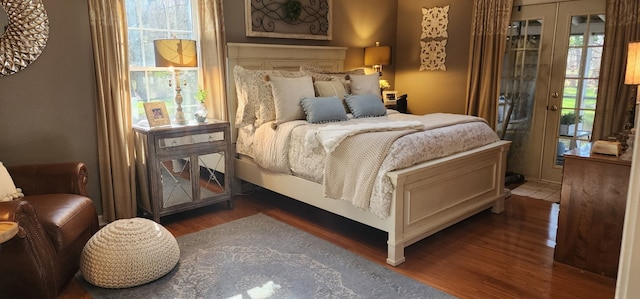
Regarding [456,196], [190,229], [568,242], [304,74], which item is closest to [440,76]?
[304,74]

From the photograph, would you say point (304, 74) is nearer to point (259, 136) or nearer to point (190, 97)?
point (259, 136)

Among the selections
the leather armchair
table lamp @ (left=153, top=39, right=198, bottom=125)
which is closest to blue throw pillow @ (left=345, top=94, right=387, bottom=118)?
table lamp @ (left=153, top=39, right=198, bottom=125)

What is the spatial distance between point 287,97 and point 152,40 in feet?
4.20

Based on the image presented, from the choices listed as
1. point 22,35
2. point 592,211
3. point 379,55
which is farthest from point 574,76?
point 22,35

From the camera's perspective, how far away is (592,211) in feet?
8.64

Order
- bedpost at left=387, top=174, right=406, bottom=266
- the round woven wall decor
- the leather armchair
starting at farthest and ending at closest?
the round woven wall decor < bedpost at left=387, top=174, right=406, bottom=266 < the leather armchair

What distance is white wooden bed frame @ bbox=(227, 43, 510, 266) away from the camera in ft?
9.19

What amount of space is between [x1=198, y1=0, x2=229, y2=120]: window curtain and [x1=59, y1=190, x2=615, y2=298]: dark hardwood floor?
38.2 inches

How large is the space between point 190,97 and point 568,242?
3292 mm

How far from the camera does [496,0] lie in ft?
15.3

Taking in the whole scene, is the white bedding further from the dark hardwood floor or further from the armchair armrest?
the armchair armrest

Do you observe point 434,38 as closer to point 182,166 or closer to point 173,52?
point 173,52

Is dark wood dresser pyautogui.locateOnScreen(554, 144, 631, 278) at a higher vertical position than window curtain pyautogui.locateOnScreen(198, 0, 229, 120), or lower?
lower

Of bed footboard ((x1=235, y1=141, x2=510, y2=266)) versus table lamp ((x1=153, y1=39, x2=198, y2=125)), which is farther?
table lamp ((x1=153, y1=39, x2=198, y2=125))
